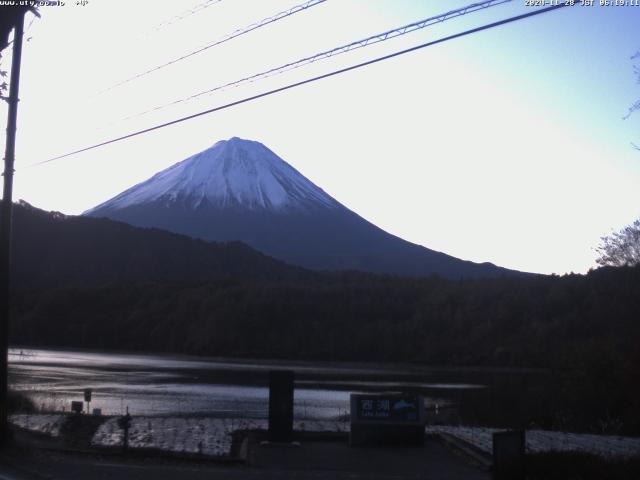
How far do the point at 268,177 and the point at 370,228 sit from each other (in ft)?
60.5

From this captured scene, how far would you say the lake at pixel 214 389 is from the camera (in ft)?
91.1

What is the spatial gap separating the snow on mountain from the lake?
89.4m

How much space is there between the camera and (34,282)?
309ft

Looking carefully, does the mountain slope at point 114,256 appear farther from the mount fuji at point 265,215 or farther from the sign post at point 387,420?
the sign post at point 387,420

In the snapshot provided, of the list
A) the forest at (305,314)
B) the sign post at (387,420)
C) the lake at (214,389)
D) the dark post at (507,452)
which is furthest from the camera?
the forest at (305,314)

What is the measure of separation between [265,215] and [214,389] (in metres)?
107

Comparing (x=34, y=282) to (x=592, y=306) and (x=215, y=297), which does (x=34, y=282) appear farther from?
(x=592, y=306)

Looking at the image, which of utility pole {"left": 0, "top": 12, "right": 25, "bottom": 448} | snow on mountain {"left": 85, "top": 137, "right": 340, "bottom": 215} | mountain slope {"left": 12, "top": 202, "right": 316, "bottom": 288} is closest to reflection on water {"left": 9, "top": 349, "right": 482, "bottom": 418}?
utility pole {"left": 0, "top": 12, "right": 25, "bottom": 448}

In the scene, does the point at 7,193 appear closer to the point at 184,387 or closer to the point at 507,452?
the point at 507,452

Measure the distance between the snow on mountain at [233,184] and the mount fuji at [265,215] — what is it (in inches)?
6.0

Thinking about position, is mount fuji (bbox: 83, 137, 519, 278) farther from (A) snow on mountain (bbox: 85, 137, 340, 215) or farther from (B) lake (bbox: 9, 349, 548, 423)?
(B) lake (bbox: 9, 349, 548, 423)

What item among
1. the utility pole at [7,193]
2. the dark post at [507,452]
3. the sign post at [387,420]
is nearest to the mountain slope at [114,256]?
the utility pole at [7,193]

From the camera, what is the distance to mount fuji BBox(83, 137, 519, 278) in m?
133

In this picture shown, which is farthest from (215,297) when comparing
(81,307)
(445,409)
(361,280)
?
(445,409)
